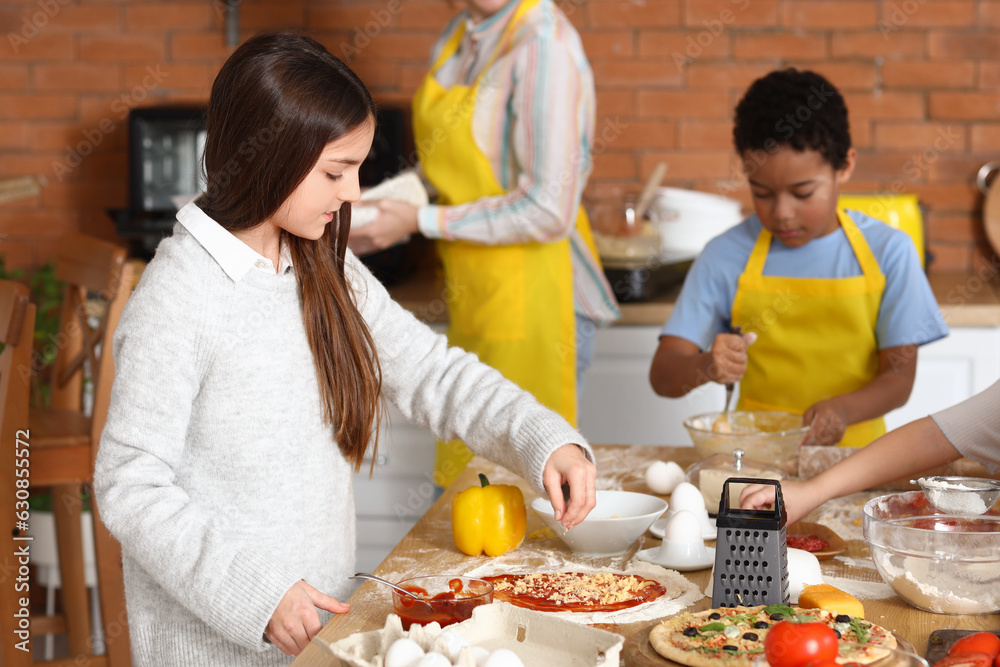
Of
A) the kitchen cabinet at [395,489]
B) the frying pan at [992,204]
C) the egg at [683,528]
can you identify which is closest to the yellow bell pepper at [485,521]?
the egg at [683,528]

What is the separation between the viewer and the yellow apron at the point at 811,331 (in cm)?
171

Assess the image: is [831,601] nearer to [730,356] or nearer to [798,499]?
[798,499]

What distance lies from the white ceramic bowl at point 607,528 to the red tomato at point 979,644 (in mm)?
370

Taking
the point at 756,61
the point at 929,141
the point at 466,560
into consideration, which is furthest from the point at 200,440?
the point at 929,141

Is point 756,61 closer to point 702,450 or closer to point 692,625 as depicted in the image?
point 702,450

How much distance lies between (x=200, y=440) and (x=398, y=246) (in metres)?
1.41

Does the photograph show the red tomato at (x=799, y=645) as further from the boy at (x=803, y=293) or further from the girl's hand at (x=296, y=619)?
the boy at (x=803, y=293)

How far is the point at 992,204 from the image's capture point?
100.0 inches

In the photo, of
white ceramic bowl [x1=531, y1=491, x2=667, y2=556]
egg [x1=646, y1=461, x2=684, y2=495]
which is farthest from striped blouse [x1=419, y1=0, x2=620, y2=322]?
white ceramic bowl [x1=531, y1=491, x2=667, y2=556]

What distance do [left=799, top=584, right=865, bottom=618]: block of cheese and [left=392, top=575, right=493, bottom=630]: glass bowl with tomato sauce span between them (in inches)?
11.0

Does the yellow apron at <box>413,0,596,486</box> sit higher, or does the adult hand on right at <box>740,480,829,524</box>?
the yellow apron at <box>413,0,596,486</box>

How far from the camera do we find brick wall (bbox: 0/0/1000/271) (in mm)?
2568

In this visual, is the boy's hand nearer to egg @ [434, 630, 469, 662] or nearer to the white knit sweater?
the white knit sweater

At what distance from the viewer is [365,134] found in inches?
42.6
